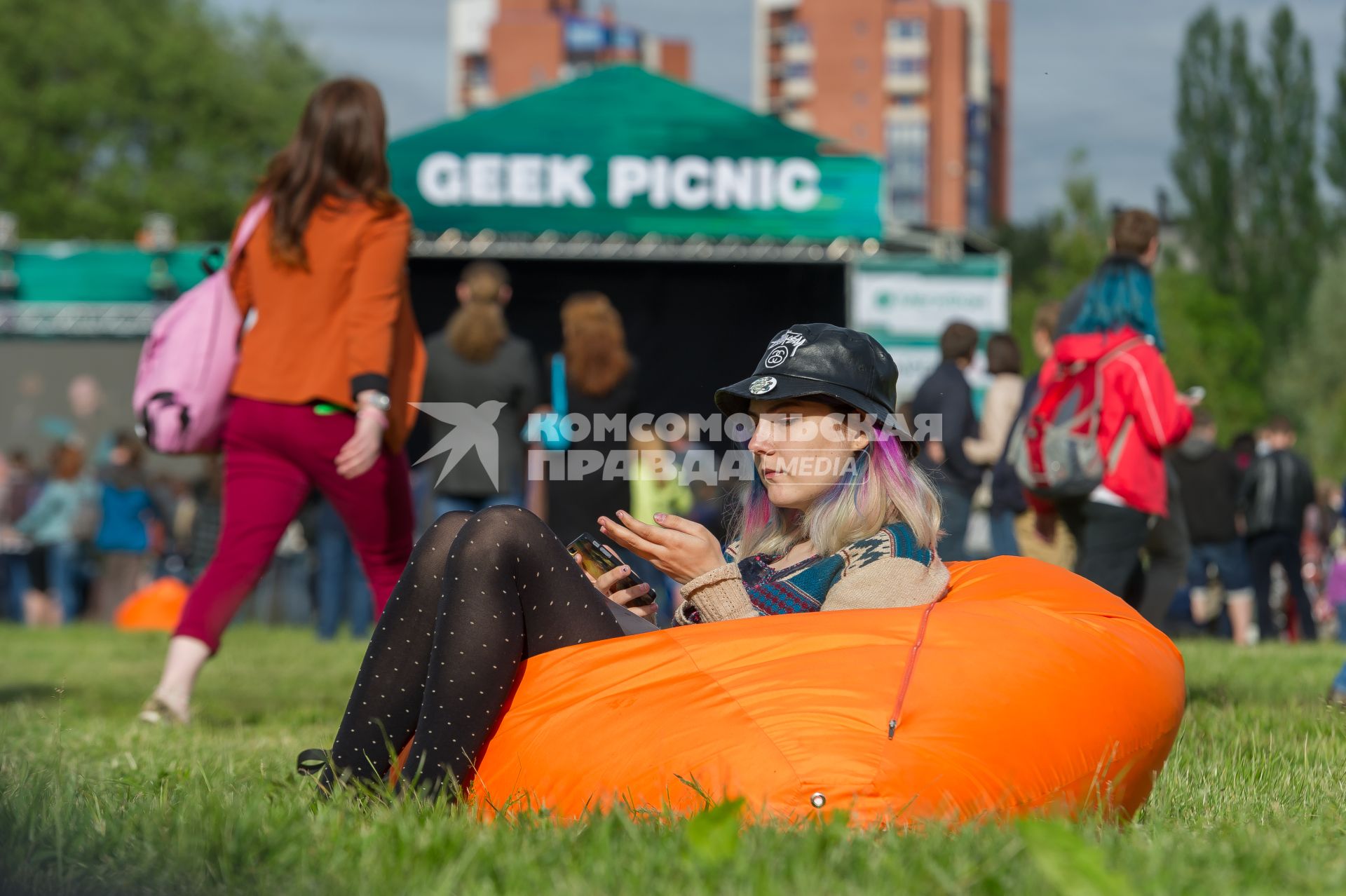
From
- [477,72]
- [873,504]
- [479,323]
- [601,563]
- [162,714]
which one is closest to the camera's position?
[873,504]

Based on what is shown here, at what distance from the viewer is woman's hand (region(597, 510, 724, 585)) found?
125 inches

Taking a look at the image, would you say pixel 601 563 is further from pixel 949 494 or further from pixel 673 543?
pixel 949 494

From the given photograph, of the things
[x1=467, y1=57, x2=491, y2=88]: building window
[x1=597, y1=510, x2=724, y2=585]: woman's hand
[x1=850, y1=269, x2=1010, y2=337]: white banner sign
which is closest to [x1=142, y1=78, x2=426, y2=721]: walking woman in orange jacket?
[x1=597, y1=510, x2=724, y2=585]: woman's hand

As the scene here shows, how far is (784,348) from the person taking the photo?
133 inches

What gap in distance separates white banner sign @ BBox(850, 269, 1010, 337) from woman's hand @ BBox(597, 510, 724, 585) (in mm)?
11683

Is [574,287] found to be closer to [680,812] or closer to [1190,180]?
[680,812]

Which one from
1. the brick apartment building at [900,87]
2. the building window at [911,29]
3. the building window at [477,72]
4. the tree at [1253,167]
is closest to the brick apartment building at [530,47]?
the building window at [477,72]

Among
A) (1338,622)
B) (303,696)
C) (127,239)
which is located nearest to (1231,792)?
(303,696)

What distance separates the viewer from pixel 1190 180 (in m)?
52.5

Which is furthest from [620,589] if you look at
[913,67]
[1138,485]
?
[913,67]

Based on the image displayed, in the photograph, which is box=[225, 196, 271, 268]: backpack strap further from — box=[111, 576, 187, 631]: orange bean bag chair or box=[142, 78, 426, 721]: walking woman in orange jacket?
box=[111, 576, 187, 631]: orange bean bag chair

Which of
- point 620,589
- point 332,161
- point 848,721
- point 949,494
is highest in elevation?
point 332,161

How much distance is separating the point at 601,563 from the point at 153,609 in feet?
33.9

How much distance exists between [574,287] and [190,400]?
10.3 m
